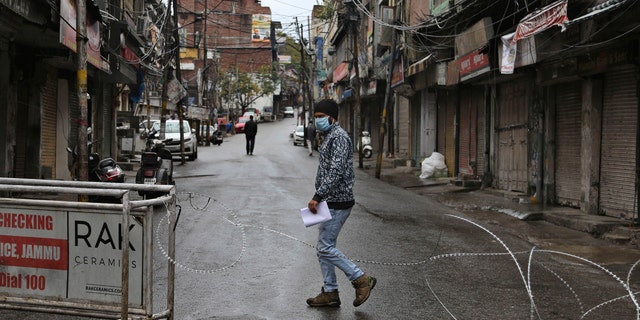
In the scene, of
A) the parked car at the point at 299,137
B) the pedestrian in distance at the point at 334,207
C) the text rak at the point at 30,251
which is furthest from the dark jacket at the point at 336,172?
the parked car at the point at 299,137

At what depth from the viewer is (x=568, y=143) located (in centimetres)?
1534

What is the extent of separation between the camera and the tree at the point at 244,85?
88.1 m

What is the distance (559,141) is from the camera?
15859 millimetres

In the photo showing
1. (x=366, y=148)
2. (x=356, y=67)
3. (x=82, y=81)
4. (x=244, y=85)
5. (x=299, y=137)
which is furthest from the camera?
(x=244, y=85)

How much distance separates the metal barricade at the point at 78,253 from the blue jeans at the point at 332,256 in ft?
5.72

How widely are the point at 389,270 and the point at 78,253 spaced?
165 inches

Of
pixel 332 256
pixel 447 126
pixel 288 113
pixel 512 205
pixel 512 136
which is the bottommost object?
pixel 512 205

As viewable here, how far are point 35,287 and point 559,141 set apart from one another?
1318 cm

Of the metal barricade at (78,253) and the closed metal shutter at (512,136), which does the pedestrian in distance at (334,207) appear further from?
the closed metal shutter at (512,136)

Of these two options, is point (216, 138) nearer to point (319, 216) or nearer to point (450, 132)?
point (450, 132)

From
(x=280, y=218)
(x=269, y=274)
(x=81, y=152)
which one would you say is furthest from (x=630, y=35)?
(x=81, y=152)

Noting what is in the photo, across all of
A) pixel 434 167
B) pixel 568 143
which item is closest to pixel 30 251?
pixel 568 143

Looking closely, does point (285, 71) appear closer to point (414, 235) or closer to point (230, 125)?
point (230, 125)

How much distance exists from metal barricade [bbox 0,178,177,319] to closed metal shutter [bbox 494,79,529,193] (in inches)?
563
